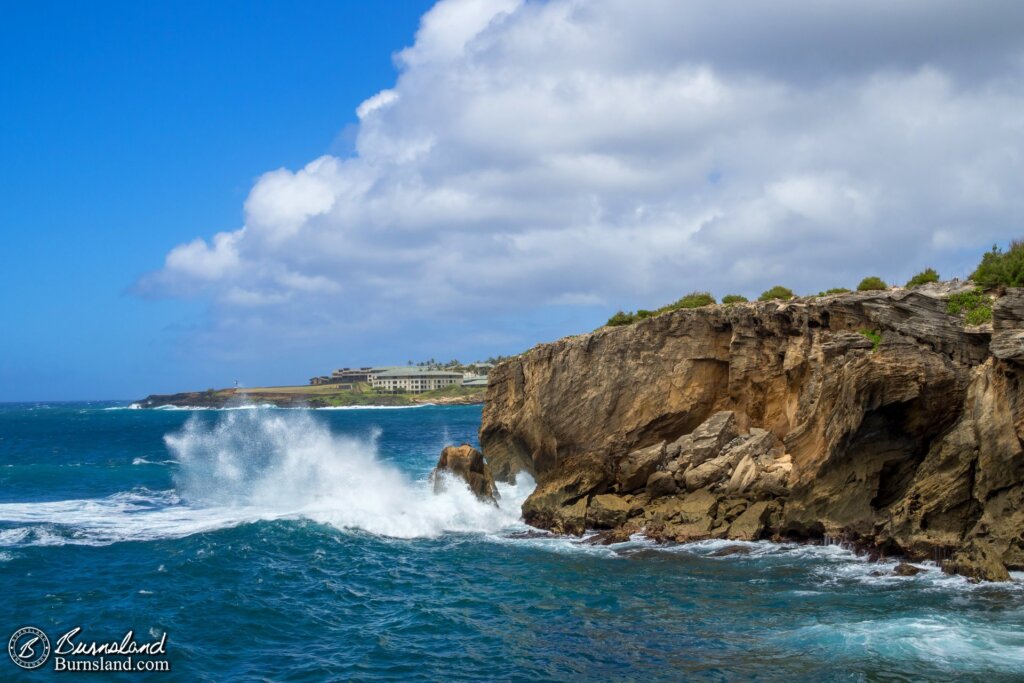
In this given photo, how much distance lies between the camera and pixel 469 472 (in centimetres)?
4247

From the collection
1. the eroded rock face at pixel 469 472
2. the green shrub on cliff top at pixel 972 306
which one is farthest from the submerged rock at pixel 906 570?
the eroded rock face at pixel 469 472

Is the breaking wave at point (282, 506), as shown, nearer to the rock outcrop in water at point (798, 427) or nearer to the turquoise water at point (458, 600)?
the turquoise water at point (458, 600)

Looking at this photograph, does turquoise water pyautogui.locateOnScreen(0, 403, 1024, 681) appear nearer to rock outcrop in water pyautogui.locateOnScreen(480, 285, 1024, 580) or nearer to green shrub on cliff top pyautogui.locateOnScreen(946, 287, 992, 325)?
rock outcrop in water pyautogui.locateOnScreen(480, 285, 1024, 580)

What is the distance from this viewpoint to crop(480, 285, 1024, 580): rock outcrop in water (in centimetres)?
2669

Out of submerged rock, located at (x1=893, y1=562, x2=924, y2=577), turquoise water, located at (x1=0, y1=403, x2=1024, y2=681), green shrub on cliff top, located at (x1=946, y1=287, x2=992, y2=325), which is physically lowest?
turquoise water, located at (x1=0, y1=403, x2=1024, y2=681)

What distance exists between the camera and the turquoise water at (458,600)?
65.5 feet

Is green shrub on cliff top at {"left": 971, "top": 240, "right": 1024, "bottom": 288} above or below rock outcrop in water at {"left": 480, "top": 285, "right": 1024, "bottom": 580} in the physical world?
above

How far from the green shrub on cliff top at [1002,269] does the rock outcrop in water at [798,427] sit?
6.57 ft

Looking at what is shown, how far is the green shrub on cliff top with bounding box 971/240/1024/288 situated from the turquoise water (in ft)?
37.2

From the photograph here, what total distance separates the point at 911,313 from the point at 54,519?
39030mm

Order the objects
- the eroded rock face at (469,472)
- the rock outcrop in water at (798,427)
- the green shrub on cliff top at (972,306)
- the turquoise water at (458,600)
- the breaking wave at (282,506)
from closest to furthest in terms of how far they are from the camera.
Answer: the turquoise water at (458,600) < the rock outcrop in water at (798,427) < the green shrub on cliff top at (972,306) < the breaking wave at (282,506) < the eroded rock face at (469,472)

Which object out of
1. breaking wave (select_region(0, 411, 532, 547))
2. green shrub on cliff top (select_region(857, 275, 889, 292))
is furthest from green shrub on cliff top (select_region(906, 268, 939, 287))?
breaking wave (select_region(0, 411, 532, 547))

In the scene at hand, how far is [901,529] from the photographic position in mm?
27672

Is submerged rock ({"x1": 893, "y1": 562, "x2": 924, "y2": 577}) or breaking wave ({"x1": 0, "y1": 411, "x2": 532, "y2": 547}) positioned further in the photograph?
breaking wave ({"x1": 0, "y1": 411, "x2": 532, "y2": 547})
